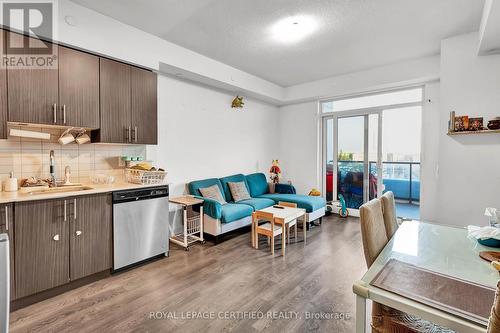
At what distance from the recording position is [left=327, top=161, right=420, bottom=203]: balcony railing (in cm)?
492

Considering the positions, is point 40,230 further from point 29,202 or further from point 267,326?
point 267,326

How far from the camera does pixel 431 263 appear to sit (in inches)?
50.3

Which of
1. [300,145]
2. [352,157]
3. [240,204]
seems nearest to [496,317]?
[240,204]

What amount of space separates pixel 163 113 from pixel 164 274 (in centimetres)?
228

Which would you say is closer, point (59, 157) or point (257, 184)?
point (59, 157)

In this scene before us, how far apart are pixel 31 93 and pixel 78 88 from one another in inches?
15.5

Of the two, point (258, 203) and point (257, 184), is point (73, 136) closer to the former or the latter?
point (258, 203)

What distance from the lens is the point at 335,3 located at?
2447 millimetres

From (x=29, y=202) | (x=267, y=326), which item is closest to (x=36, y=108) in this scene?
(x=29, y=202)

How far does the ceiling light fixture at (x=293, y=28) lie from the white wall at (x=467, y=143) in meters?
1.93

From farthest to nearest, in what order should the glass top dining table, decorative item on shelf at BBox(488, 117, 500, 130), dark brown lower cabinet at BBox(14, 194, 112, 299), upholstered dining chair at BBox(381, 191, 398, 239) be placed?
1. decorative item on shelf at BBox(488, 117, 500, 130)
2. dark brown lower cabinet at BBox(14, 194, 112, 299)
3. upholstered dining chair at BBox(381, 191, 398, 239)
4. the glass top dining table

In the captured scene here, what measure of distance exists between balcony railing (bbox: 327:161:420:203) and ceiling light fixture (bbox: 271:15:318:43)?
9.82 ft

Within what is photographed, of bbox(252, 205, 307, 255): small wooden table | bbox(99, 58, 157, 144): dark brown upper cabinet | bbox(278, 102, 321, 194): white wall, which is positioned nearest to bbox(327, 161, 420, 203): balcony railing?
bbox(278, 102, 321, 194): white wall

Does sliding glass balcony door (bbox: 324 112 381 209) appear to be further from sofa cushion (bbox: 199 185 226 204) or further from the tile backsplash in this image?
the tile backsplash
